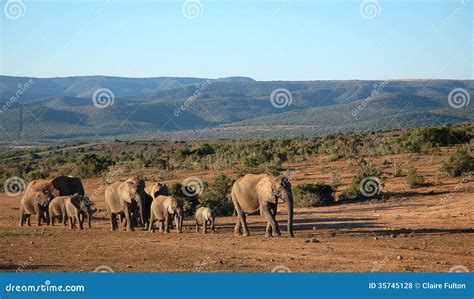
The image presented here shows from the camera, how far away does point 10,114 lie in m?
137

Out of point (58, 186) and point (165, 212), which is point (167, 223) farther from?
point (58, 186)

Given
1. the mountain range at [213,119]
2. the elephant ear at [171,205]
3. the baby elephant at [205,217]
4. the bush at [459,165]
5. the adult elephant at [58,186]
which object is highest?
the mountain range at [213,119]

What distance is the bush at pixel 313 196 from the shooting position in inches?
1116

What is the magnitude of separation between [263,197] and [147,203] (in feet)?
17.4

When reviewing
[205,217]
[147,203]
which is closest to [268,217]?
[205,217]

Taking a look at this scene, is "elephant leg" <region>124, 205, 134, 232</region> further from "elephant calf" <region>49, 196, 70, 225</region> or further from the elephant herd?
"elephant calf" <region>49, 196, 70, 225</region>

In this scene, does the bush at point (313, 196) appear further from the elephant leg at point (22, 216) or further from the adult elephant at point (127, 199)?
the elephant leg at point (22, 216)

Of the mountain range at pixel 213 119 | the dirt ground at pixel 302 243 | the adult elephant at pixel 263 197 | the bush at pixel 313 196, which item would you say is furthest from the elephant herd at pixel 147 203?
the mountain range at pixel 213 119

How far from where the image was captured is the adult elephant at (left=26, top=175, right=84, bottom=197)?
28.0 m

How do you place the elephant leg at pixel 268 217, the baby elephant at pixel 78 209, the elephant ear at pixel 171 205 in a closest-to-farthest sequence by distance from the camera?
the elephant leg at pixel 268 217
the elephant ear at pixel 171 205
the baby elephant at pixel 78 209

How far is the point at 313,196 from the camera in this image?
28.4m

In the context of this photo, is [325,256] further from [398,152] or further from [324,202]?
[398,152]

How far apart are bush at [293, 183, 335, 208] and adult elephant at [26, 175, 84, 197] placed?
330 inches

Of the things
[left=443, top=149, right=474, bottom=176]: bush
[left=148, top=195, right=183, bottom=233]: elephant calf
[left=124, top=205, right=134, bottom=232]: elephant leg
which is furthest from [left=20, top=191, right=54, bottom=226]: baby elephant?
[left=443, top=149, right=474, bottom=176]: bush
